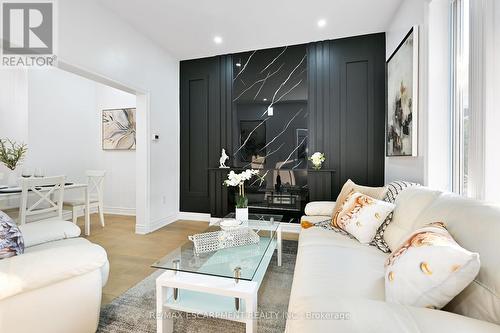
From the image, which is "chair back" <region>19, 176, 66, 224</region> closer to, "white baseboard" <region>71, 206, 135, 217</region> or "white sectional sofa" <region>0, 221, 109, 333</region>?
"white baseboard" <region>71, 206, 135, 217</region>

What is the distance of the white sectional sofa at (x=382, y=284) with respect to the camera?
71cm

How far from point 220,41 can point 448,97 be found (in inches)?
111

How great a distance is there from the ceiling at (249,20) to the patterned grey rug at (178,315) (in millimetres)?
2852

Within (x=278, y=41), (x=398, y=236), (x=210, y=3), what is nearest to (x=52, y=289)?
(x=398, y=236)

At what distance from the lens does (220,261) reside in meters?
1.54

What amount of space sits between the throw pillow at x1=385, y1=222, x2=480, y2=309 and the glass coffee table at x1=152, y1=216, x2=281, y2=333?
69 cm

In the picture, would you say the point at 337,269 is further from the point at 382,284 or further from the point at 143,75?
the point at 143,75

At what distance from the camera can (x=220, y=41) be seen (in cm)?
349

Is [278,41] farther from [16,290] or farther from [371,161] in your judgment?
[16,290]

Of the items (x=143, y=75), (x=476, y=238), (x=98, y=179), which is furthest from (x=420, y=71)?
(x=98, y=179)

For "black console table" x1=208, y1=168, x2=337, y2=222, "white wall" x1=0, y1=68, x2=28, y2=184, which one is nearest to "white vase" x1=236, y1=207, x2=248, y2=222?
"black console table" x1=208, y1=168, x2=337, y2=222

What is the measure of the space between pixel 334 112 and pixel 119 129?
3784 mm

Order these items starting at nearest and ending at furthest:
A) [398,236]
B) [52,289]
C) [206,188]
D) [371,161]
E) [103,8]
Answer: [52,289] → [398,236] → [103,8] → [371,161] → [206,188]

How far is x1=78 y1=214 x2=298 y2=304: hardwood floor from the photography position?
2111 mm
